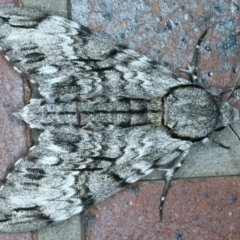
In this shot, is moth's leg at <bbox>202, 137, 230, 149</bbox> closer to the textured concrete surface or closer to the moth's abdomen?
the moth's abdomen

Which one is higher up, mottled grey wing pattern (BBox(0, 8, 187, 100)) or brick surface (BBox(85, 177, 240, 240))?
mottled grey wing pattern (BBox(0, 8, 187, 100))

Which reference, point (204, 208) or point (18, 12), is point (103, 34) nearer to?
point (18, 12)

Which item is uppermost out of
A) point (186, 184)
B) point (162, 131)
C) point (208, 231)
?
point (162, 131)

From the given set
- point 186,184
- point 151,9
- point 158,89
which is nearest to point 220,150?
point 186,184

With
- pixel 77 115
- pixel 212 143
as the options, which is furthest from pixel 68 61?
pixel 212 143

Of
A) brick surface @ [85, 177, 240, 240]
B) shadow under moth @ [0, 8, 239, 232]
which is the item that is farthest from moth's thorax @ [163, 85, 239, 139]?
brick surface @ [85, 177, 240, 240]

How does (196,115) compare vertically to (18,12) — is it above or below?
below

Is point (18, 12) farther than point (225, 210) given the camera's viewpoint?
No
